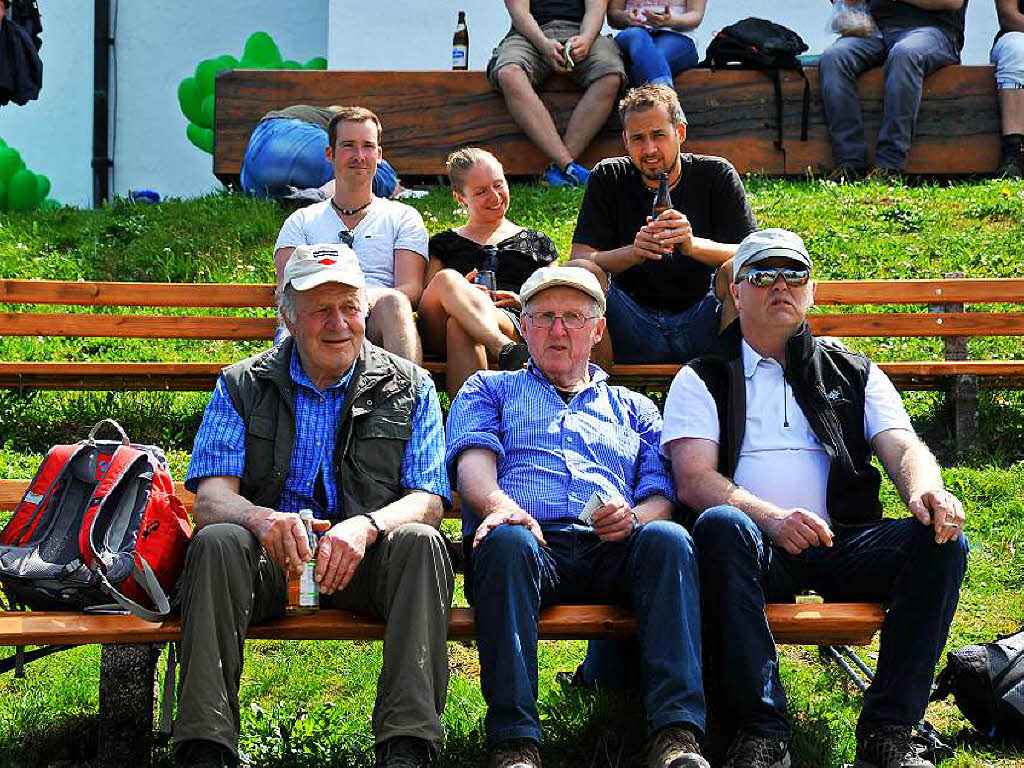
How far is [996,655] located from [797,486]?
2.44 feet

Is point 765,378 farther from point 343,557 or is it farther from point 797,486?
point 343,557

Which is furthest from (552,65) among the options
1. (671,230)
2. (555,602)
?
(555,602)

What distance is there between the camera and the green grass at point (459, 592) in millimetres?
4004

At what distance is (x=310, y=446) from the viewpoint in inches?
160

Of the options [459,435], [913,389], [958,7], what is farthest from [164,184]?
[459,435]

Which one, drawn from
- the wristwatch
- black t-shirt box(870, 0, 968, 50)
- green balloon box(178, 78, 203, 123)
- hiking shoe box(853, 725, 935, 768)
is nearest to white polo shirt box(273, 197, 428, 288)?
the wristwatch

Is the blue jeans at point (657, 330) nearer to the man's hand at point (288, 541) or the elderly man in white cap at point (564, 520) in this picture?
the elderly man in white cap at point (564, 520)

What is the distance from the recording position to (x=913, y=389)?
6676mm

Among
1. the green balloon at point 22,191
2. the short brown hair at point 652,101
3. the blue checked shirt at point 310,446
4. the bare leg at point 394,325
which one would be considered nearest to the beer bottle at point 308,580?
the blue checked shirt at point 310,446

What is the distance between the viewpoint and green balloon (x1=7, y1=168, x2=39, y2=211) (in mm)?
12562

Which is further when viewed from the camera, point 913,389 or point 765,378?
point 913,389

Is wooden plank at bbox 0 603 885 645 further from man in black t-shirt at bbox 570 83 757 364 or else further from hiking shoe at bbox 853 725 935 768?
man in black t-shirt at bbox 570 83 757 364

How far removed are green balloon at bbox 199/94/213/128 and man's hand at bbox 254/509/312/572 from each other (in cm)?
1067

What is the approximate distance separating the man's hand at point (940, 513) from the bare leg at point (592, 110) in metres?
5.79
